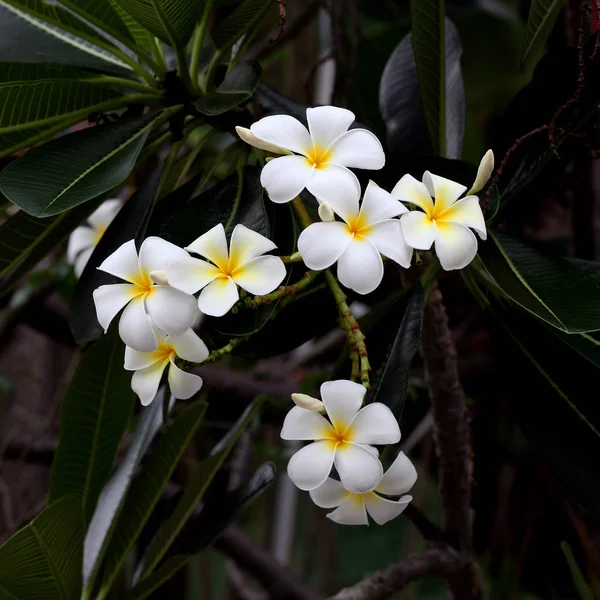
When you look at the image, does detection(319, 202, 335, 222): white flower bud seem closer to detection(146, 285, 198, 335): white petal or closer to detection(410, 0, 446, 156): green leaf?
detection(146, 285, 198, 335): white petal

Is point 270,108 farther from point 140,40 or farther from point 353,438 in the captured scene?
point 353,438

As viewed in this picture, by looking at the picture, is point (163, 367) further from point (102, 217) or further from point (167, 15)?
point (102, 217)

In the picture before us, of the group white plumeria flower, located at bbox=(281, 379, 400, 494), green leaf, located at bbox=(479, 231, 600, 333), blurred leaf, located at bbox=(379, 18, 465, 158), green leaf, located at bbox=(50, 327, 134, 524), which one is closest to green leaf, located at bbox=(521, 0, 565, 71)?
blurred leaf, located at bbox=(379, 18, 465, 158)

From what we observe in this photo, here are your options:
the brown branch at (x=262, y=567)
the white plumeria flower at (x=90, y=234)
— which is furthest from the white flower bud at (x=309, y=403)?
the brown branch at (x=262, y=567)

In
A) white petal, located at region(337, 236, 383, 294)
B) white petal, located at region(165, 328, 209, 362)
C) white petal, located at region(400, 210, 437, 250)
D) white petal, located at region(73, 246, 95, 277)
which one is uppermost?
white petal, located at region(73, 246, 95, 277)

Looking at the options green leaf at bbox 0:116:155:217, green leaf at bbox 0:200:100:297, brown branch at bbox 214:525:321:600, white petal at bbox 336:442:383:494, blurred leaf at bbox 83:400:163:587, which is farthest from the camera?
brown branch at bbox 214:525:321:600

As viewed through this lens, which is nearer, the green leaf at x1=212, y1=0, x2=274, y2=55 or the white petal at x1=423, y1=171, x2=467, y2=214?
the white petal at x1=423, y1=171, x2=467, y2=214

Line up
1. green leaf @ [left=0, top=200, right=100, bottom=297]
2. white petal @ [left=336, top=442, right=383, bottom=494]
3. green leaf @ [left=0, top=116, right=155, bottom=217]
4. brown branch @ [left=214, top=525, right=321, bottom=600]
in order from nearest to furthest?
white petal @ [left=336, top=442, right=383, bottom=494], green leaf @ [left=0, top=116, right=155, bottom=217], green leaf @ [left=0, top=200, right=100, bottom=297], brown branch @ [left=214, top=525, right=321, bottom=600]
